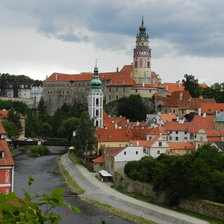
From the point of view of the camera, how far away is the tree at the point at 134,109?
7950 centimetres

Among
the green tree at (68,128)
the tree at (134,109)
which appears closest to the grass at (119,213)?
the green tree at (68,128)

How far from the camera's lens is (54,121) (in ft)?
305

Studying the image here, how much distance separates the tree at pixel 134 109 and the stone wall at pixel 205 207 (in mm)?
48906

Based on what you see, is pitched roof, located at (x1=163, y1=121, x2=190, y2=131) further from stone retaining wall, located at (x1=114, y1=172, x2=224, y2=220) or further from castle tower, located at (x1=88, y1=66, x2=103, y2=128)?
stone retaining wall, located at (x1=114, y1=172, x2=224, y2=220)

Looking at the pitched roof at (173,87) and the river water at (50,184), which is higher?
the pitched roof at (173,87)

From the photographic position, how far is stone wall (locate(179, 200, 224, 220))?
27.7 meters

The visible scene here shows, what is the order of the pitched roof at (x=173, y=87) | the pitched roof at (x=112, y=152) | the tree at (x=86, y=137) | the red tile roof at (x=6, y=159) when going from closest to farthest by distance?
1. the red tile roof at (x=6, y=159)
2. the pitched roof at (x=112, y=152)
3. the tree at (x=86, y=137)
4. the pitched roof at (x=173, y=87)

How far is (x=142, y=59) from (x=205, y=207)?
64401 mm

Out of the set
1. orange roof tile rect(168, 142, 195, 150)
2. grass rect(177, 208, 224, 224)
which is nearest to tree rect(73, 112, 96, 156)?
orange roof tile rect(168, 142, 195, 150)

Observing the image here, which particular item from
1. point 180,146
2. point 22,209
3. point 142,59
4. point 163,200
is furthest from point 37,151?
point 22,209

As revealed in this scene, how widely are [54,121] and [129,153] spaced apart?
53208 mm

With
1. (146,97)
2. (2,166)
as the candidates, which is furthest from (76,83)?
(2,166)

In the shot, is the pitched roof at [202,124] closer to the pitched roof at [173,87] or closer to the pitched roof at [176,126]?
the pitched roof at [176,126]

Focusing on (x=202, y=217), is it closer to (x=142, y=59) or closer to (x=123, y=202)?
(x=123, y=202)
